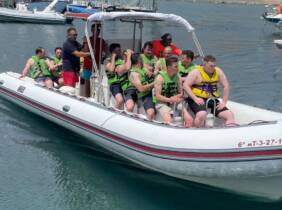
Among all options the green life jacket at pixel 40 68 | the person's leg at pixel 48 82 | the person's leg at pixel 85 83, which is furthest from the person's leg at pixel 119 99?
the green life jacket at pixel 40 68

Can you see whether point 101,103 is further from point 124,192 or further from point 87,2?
point 87,2

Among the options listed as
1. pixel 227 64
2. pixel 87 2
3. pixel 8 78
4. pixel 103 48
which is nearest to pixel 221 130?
pixel 103 48

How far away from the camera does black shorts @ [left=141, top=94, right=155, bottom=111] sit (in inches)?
345

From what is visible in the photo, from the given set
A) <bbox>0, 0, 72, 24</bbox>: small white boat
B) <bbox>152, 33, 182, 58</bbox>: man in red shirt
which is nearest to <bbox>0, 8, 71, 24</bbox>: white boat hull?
<bbox>0, 0, 72, 24</bbox>: small white boat

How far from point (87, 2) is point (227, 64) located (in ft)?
104

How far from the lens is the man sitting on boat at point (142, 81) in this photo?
28.8 feet

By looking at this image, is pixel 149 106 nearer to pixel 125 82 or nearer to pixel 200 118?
pixel 125 82

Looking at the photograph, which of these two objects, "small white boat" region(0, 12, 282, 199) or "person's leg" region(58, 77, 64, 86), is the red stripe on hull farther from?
"person's leg" region(58, 77, 64, 86)

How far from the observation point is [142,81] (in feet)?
29.4

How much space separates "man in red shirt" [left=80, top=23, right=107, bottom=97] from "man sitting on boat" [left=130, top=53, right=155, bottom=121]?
1.05 m

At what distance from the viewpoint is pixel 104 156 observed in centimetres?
965

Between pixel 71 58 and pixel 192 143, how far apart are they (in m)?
4.08

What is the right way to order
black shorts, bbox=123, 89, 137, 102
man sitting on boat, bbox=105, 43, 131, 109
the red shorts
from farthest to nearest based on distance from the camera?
the red shorts < man sitting on boat, bbox=105, 43, 131, 109 < black shorts, bbox=123, 89, 137, 102

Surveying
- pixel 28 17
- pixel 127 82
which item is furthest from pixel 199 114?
pixel 28 17
